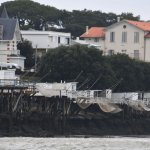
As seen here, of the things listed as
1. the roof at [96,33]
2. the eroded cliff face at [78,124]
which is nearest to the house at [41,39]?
the roof at [96,33]

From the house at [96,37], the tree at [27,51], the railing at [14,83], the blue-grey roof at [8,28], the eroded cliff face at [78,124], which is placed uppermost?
the blue-grey roof at [8,28]

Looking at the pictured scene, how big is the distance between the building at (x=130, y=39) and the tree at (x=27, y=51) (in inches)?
647

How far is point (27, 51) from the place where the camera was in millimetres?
132750

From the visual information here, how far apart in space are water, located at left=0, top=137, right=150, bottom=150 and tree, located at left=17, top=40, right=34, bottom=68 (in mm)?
45904

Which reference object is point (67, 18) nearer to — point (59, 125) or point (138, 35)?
point (138, 35)

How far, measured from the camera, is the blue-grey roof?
127506mm

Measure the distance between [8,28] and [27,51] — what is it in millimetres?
5951

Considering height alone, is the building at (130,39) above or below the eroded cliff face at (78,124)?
above

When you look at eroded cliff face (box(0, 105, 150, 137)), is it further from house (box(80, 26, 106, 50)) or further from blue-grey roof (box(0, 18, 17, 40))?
house (box(80, 26, 106, 50))

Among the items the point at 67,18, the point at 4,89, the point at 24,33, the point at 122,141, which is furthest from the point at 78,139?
the point at 67,18

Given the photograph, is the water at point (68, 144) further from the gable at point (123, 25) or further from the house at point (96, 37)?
the house at point (96, 37)

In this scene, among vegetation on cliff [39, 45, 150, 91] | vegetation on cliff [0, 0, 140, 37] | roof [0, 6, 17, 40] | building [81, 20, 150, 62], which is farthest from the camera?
vegetation on cliff [0, 0, 140, 37]

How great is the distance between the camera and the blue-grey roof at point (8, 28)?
127506 millimetres

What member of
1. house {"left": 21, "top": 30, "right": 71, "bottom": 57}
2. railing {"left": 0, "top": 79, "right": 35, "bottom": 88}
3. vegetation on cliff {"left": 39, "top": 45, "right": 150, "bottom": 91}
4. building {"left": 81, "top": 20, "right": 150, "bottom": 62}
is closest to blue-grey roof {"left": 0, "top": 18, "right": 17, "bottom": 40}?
vegetation on cliff {"left": 39, "top": 45, "right": 150, "bottom": 91}
